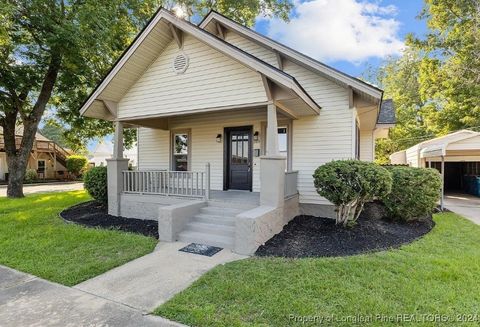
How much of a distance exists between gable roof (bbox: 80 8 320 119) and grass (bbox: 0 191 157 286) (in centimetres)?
370

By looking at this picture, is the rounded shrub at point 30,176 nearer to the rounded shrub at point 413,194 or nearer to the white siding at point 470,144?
the rounded shrub at point 413,194

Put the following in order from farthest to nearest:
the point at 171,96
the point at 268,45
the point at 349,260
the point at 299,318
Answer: the point at 268,45 < the point at 171,96 < the point at 349,260 < the point at 299,318

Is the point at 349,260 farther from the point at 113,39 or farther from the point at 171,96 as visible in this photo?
the point at 113,39

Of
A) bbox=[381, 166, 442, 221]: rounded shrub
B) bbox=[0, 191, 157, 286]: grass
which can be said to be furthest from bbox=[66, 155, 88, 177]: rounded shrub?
bbox=[381, 166, 442, 221]: rounded shrub

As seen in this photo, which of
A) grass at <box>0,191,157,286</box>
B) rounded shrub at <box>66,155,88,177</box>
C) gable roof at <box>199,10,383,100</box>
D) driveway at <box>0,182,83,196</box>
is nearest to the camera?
grass at <box>0,191,157,286</box>

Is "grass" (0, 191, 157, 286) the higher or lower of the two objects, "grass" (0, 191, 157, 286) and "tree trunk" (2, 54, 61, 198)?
the lower

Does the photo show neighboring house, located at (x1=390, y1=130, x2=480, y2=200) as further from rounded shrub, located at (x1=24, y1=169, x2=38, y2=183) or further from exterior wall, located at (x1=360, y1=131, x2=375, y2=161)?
rounded shrub, located at (x1=24, y1=169, x2=38, y2=183)

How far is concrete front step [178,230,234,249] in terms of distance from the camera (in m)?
5.66

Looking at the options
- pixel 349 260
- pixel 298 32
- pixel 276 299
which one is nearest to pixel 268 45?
pixel 349 260

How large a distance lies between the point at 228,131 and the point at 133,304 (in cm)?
693

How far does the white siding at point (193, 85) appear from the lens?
661 cm

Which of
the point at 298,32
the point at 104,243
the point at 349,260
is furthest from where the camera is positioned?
the point at 298,32

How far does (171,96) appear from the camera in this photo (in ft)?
25.0

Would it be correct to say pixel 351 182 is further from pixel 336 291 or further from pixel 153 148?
pixel 153 148
